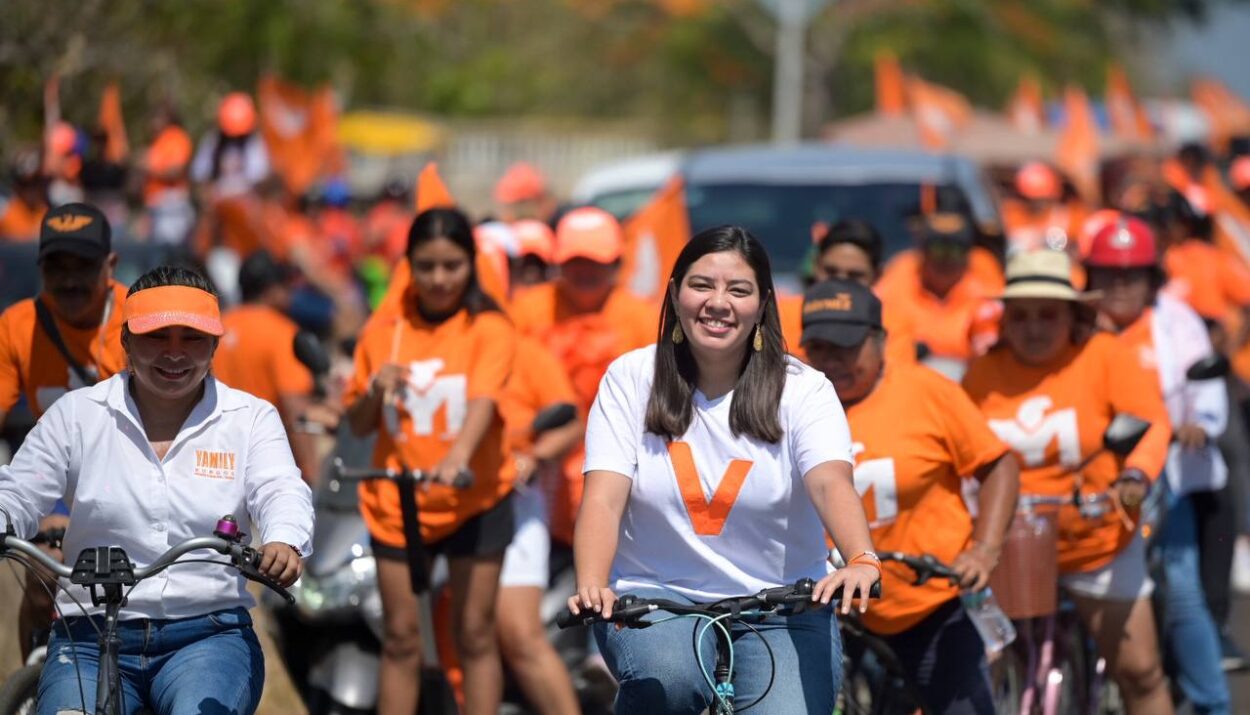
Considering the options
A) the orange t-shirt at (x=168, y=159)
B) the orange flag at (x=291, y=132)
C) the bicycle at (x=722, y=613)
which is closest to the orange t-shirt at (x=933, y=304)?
the bicycle at (x=722, y=613)

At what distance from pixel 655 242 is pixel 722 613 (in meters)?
5.84

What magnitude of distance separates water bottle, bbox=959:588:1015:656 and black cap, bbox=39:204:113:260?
3025 mm

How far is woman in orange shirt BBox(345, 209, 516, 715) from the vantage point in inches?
268

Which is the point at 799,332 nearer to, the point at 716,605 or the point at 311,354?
the point at 311,354

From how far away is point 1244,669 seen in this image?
8430 millimetres

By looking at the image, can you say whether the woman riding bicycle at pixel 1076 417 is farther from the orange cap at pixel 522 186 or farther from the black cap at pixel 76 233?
the orange cap at pixel 522 186

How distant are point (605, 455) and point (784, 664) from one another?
683 mm

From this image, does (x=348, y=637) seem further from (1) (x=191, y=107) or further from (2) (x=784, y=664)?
(1) (x=191, y=107)

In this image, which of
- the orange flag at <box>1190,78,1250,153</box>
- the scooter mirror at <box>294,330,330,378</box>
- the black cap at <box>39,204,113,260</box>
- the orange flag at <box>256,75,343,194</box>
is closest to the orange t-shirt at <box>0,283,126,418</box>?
the black cap at <box>39,204,113,260</box>

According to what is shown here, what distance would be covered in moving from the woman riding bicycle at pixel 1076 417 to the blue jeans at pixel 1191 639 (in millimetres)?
548

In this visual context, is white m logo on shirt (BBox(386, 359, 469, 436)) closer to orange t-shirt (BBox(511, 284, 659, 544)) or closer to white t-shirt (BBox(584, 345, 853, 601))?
orange t-shirt (BBox(511, 284, 659, 544))

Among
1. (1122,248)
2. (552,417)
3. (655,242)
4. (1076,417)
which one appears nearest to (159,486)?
(552,417)

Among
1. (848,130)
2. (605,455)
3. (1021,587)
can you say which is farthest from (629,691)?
(848,130)

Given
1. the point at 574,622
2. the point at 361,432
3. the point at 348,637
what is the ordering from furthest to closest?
the point at 348,637 < the point at 361,432 < the point at 574,622
